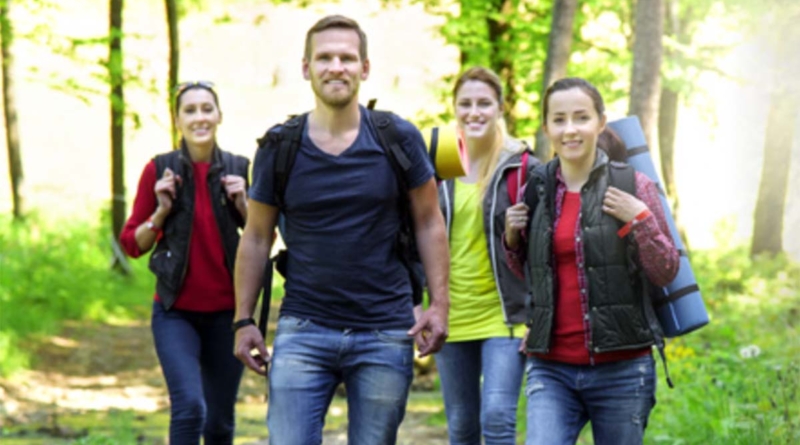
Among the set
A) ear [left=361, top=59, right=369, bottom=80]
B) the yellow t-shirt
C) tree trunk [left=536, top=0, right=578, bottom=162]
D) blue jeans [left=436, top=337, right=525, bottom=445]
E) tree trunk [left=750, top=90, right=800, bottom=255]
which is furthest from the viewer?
tree trunk [left=750, top=90, right=800, bottom=255]

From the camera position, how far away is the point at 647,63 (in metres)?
12.7

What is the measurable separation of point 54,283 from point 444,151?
1298cm

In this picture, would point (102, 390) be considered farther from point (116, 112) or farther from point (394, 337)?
point (394, 337)

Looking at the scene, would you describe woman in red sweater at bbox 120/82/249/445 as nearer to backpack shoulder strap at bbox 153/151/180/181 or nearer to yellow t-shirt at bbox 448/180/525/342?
backpack shoulder strap at bbox 153/151/180/181

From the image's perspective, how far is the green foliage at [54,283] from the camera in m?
15.1

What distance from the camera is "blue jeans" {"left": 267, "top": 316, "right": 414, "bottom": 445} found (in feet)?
15.7

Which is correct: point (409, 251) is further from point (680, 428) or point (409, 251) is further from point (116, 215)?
point (116, 215)

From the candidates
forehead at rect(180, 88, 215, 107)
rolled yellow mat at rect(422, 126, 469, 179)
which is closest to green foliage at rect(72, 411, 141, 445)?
forehead at rect(180, 88, 215, 107)

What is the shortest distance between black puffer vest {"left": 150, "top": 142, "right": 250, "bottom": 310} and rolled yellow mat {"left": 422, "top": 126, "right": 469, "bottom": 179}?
1654mm

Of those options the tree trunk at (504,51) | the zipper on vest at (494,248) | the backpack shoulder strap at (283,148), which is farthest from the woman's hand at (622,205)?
the tree trunk at (504,51)

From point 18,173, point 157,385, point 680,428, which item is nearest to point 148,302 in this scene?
point 18,173

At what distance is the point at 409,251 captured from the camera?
196 inches

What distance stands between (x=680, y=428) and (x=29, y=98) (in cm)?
3653

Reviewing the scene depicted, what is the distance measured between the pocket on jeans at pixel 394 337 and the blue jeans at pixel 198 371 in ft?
6.79
